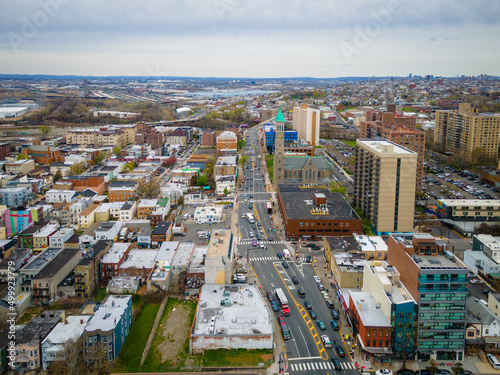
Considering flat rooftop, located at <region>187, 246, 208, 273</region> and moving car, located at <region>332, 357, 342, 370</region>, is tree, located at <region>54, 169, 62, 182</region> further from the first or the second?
moving car, located at <region>332, 357, 342, 370</region>

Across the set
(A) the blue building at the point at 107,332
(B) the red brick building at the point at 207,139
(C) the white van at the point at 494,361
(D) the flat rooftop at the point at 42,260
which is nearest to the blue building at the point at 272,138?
(B) the red brick building at the point at 207,139

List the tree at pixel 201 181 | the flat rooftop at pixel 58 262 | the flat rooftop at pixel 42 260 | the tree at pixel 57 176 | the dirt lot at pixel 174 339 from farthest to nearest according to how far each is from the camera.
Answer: the tree at pixel 57 176 → the tree at pixel 201 181 → the flat rooftop at pixel 42 260 → the flat rooftop at pixel 58 262 → the dirt lot at pixel 174 339

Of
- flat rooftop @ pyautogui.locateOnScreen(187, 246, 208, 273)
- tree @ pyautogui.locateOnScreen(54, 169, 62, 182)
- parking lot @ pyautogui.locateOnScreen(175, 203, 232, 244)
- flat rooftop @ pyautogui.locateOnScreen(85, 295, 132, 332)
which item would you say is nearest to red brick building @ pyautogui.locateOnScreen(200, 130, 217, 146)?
tree @ pyautogui.locateOnScreen(54, 169, 62, 182)

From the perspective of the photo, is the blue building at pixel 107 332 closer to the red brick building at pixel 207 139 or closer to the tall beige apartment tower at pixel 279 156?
the tall beige apartment tower at pixel 279 156

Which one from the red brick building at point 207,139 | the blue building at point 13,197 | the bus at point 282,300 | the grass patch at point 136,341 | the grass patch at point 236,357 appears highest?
the red brick building at point 207,139

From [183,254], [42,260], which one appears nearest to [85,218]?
[42,260]

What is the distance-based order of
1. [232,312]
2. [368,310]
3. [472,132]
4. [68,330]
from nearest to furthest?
[68,330] → [368,310] → [232,312] → [472,132]

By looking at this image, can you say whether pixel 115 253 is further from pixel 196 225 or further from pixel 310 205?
pixel 310 205

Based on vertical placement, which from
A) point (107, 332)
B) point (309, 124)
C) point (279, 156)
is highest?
point (309, 124)
